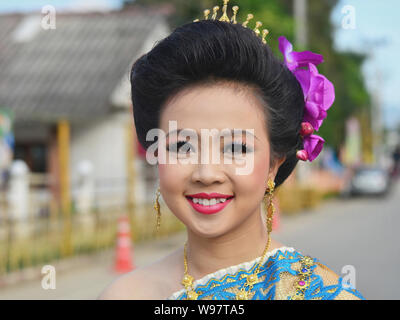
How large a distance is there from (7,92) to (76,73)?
142cm

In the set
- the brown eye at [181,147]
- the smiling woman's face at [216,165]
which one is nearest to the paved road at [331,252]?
the smiling woman's face at [216,165]

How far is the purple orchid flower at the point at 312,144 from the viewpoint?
5.94ft

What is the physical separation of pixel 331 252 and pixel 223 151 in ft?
24.7

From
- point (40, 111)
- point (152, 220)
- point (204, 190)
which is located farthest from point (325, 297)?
point (40, 111)

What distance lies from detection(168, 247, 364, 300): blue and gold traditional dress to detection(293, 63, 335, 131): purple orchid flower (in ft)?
1.45

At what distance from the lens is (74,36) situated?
12.6 meters

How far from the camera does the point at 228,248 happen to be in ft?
5.63

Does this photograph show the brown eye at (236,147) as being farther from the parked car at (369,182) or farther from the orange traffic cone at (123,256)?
the parked car at (369,182)

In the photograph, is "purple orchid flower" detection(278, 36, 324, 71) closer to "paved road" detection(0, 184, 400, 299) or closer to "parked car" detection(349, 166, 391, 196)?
Result: "paved road" detection(0, 184, 400, 299)

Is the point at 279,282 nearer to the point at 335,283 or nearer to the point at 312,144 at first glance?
the point at 335,283

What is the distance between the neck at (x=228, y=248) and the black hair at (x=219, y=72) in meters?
0.23

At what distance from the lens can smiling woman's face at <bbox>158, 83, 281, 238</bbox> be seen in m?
1.58

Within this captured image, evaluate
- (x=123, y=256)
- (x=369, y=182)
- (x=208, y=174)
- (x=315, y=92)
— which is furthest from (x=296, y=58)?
(x=369, y=182)

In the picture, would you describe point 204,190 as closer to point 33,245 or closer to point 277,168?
point 277,168
